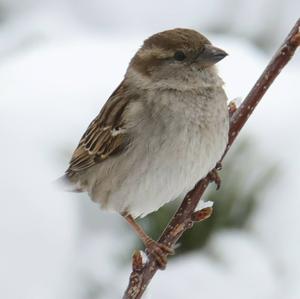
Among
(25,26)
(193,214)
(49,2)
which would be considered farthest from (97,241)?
(49,2)

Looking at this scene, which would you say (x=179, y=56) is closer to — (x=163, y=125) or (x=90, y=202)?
(x=163, y=125)

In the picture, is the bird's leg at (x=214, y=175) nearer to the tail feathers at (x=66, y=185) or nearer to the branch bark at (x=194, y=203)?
the branch bark at (x=194, y=203)

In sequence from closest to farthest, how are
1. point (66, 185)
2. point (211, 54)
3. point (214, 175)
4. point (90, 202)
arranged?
1. point (211, 54)
2. point (214, 175)
3. point (66, 185)
4. point (90, 202)

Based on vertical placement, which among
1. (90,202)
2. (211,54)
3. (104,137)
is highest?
(211,54)

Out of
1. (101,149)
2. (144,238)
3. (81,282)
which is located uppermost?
(101,149)

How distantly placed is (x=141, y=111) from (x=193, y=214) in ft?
1.38

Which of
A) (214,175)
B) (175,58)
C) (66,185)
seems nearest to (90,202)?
(66,185)

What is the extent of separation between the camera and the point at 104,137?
98.4 inches

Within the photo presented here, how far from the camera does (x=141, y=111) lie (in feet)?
7.77

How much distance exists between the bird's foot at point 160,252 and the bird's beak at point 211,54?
19.6 inches

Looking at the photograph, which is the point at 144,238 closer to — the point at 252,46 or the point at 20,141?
the point at 20,141

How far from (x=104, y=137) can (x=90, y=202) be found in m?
0.45

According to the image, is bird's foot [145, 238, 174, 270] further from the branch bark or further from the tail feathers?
the tail feathers

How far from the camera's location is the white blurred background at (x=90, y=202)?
2.48 m
